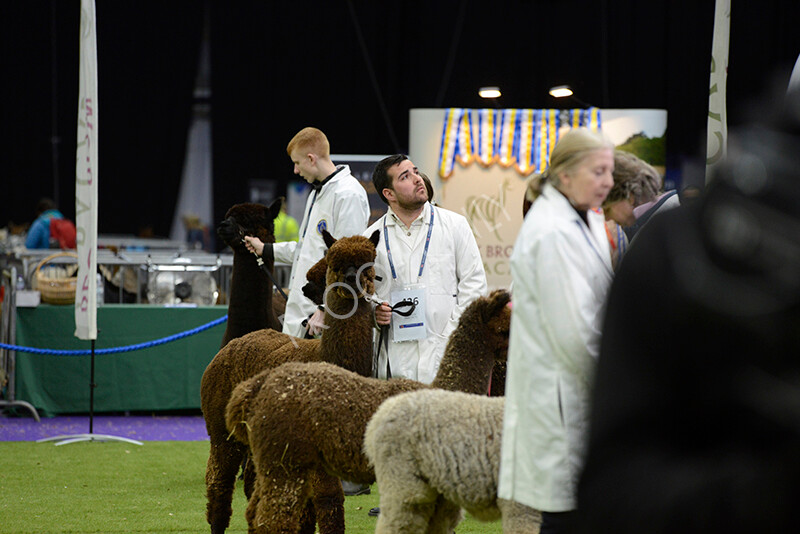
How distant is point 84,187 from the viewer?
6.54m

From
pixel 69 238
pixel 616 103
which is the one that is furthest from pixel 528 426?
pixel 616 103

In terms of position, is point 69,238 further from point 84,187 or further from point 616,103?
point 616,103

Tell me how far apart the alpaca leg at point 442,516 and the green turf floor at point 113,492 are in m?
1.80

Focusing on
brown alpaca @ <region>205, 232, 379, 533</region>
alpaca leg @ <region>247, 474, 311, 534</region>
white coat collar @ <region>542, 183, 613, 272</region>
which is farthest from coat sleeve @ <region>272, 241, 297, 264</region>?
white coat collar @ <region>542, 183, 613, 272</region>

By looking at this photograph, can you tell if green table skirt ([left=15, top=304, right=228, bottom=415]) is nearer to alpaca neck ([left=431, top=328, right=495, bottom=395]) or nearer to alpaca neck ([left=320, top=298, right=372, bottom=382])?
alpaca neck ([left=320, top=298, right=372, bottom=382])

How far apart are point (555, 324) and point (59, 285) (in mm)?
7214

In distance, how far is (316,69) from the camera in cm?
1814

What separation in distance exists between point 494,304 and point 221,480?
5.24 ft

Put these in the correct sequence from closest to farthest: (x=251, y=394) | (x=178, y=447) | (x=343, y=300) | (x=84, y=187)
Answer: (x=251, y=394), (x=343, y=300), (x=84, y=187), (x=178, y=447)

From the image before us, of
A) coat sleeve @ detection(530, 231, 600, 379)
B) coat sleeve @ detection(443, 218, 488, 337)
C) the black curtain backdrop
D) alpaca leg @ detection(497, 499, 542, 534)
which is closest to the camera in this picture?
coat sleeve @ detection(530, 231, 600, 379)

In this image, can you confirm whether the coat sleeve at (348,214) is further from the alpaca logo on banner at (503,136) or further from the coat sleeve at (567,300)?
the alpaca logo on banner at (503,136)

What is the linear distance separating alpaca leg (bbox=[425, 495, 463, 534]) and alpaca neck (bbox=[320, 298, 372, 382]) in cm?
101

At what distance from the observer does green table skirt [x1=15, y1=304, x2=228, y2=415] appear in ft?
27.8

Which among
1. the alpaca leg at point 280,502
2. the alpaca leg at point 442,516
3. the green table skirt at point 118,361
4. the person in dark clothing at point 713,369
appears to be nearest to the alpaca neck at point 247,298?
the alpaca leg at point 280,502
